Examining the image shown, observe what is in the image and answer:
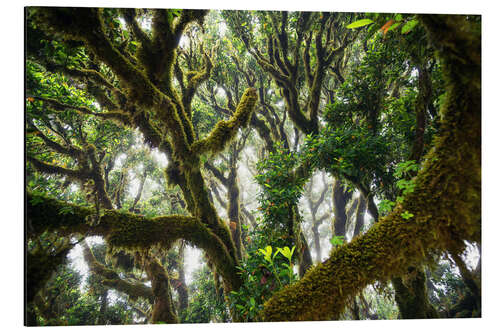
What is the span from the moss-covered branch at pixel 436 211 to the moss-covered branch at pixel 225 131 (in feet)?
6.48

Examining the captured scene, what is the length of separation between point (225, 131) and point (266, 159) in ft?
3.45

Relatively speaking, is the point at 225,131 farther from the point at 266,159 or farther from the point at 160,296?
the point at 160,296

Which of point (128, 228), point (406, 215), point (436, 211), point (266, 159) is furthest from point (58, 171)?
point (436, 211)

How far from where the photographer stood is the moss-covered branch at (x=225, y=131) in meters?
2.68

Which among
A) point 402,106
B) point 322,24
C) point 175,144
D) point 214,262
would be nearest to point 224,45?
point 322,24

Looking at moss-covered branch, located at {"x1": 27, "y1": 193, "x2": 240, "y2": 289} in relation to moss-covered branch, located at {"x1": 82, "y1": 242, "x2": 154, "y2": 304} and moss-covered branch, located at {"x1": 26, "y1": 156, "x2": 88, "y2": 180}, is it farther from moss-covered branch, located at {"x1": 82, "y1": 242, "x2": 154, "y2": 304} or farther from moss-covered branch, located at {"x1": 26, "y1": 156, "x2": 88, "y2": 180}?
moss-covered branch, located at {"x1": 82, "y1": 242, "x2": 154, "y2": 304}

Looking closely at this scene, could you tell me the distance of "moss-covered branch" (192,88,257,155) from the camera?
2676mm

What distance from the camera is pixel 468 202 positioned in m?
1.35

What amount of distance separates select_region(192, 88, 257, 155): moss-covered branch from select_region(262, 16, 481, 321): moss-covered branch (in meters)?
1.98

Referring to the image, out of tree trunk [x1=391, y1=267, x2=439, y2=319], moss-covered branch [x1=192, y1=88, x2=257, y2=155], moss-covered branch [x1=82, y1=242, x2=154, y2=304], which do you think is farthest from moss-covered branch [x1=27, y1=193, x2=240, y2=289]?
moss-covered branch [x1=82, y1=242, x2=154, y2=304]

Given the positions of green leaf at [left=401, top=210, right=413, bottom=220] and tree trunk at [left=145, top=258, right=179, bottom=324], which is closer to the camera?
green leaf at [left=401, top=210, right=413, bottom=220]

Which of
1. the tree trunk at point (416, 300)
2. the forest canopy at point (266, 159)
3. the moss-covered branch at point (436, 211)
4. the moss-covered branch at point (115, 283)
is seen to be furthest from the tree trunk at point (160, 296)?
the tree trunk at point (416, 300)

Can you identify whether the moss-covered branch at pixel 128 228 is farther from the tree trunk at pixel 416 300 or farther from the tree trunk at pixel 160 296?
the tree trunk at pixel 416 300

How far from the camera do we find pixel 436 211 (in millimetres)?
1381
